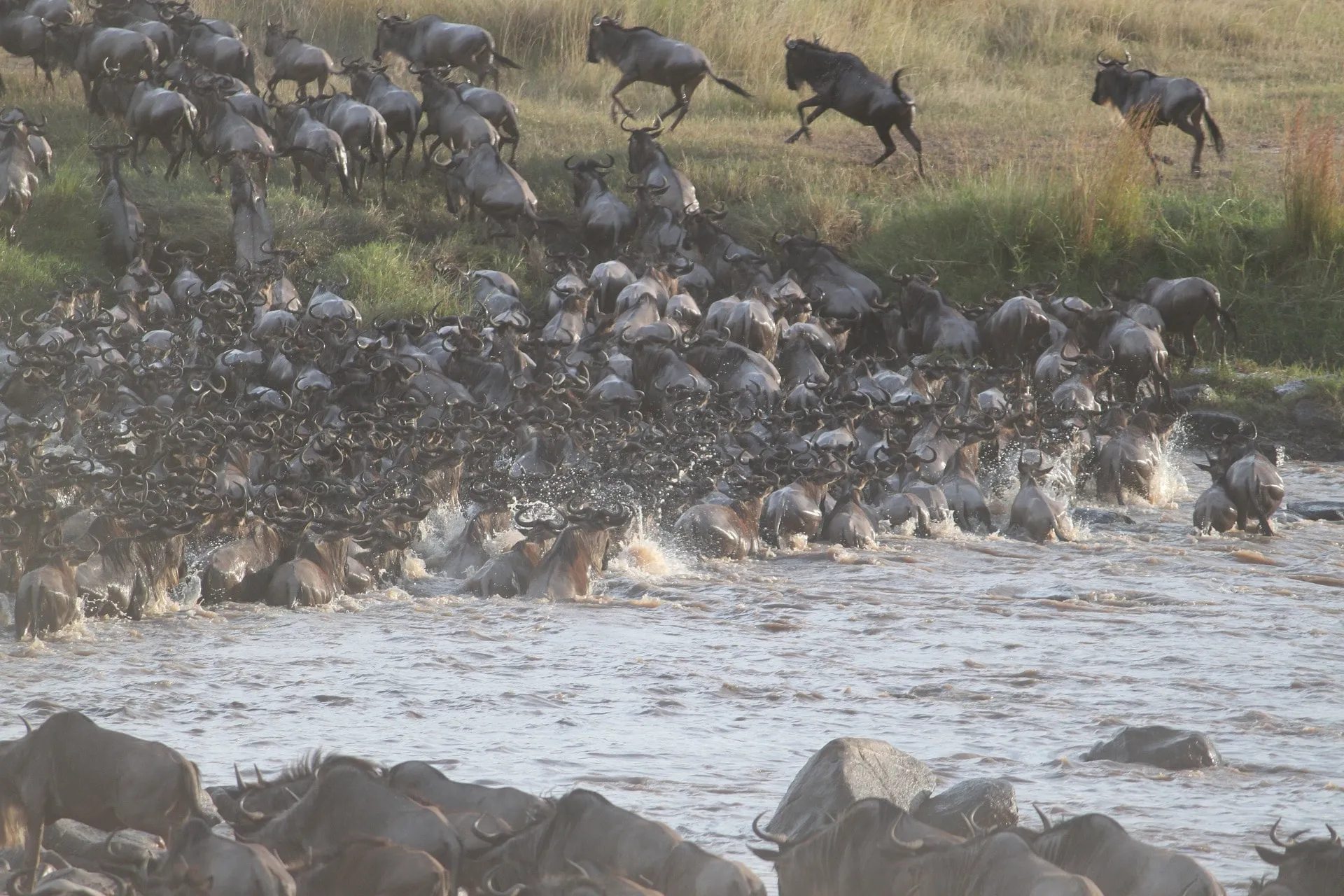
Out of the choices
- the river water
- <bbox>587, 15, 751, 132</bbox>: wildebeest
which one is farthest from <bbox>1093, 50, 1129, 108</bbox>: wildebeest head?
the river water

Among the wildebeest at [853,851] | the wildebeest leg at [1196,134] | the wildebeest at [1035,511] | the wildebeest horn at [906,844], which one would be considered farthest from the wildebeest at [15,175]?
the wildebeest horn at [906,844]

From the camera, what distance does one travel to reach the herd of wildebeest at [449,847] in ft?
12.1

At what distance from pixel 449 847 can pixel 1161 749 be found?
8.31 ft

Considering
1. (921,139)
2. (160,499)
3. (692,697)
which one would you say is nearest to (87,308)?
(160,499)

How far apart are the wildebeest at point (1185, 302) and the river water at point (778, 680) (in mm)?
3583

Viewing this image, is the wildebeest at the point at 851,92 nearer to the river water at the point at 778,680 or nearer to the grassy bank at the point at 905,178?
the grassy bank at the point at 905,178

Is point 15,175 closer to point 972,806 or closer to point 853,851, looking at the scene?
point 972,806

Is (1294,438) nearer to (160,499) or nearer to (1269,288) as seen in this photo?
(1269,288)

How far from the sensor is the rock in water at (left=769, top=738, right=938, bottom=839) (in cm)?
468

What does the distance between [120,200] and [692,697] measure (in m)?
8.40

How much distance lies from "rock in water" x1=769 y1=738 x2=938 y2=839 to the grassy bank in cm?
838

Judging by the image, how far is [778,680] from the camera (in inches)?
259

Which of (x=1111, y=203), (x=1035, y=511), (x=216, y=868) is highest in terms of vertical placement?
(x=1111, y=203)

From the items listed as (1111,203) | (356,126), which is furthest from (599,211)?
(1111,203)
